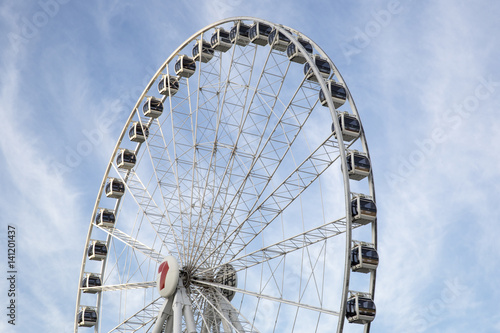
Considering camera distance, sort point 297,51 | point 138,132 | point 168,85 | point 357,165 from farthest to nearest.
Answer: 1. point 138,132
2. point 168,85
3. point 297,51
4. point 357,165

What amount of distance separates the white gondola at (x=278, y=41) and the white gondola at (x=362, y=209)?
8196 millimetres

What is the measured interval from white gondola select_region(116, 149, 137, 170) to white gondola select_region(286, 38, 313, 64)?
11.9m

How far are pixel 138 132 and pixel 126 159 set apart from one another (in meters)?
1.51

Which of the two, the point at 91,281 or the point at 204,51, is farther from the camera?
the point at 91,281

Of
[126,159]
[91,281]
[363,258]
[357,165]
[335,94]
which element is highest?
[126,159]

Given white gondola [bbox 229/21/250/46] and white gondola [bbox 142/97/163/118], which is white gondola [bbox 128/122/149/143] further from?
white gondola [bbox 229/21/250/46]

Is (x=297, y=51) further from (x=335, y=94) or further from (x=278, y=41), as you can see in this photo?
(x=335, y=94)

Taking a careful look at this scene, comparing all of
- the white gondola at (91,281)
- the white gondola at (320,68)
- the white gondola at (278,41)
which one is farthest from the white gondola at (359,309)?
the white gondola at (91,281)

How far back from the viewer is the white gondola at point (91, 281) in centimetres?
4483

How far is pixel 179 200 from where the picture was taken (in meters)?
38.0

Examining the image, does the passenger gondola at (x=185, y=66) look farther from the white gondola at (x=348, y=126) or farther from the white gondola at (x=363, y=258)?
the white gondola at (x=363, y=258)

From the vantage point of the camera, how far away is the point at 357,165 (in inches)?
1262

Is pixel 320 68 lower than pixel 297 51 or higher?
lower

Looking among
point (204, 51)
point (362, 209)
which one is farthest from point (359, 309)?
point (204, 51)
